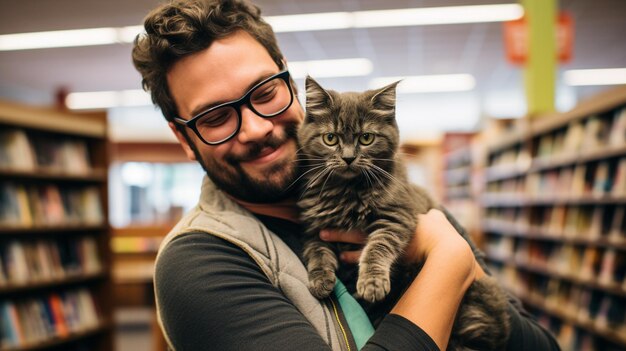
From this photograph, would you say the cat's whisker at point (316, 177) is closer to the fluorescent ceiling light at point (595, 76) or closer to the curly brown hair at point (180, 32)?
the curly brown hair at point (180, 32)

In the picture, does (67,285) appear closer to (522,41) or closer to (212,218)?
(212,218)

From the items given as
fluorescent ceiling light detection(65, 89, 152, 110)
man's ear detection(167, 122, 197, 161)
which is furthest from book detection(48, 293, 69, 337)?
fluorescent ceiling light detection(65, 89, 152, 110)

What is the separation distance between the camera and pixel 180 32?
1201 mm

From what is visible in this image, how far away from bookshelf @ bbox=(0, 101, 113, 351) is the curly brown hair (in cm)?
281

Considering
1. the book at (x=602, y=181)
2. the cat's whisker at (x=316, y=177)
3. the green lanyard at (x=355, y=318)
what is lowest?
the green lanyard at (x=355, y=318)

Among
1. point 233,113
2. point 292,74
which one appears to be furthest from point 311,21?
point 233,113

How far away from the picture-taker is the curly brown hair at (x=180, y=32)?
122cm

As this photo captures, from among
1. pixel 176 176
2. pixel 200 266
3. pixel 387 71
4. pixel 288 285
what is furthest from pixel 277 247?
pixel 176 176

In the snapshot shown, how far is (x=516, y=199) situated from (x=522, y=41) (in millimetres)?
2026

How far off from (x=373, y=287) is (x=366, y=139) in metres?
0.54

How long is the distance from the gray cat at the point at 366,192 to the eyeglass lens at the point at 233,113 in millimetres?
174

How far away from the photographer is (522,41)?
18.1 ft

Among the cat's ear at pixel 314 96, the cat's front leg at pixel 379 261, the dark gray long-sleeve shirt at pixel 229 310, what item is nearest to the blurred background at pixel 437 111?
the cat's ear at pixel 314 96

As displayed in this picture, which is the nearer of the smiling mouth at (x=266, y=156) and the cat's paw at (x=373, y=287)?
the cat's paw at (x=373, y=287)
